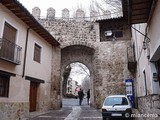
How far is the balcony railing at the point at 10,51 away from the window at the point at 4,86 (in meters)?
0.87

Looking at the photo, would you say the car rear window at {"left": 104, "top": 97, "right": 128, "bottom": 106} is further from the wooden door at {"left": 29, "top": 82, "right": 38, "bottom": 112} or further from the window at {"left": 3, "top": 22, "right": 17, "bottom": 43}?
the window at {"left": 3, "top": 22, "right": 17, "bottom": 43}

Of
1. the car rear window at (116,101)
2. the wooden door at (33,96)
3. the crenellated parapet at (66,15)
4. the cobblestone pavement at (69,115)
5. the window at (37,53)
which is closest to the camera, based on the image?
the car rear window at (116,101)

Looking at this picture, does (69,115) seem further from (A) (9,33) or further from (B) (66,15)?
(B) (66,15)

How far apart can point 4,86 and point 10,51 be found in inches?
65.5

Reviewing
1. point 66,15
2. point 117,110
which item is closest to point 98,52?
point 66,15

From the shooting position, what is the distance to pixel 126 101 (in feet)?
30.2

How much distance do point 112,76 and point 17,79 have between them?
26.0 ft

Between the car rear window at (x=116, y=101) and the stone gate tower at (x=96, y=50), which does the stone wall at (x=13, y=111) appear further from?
the stone gate tower at (x=96, y=50)

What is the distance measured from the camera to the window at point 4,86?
27.8ft

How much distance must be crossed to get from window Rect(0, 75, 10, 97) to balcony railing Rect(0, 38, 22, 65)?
87 cm

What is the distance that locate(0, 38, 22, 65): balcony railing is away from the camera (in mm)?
7977

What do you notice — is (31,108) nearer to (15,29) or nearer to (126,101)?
(15,29)

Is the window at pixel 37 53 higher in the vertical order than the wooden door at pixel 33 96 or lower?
higher

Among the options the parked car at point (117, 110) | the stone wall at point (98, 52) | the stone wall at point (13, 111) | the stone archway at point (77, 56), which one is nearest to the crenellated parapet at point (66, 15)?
the stone wall at point (98, 52)
